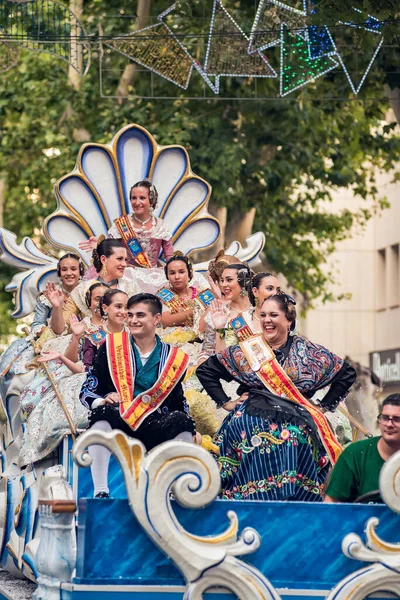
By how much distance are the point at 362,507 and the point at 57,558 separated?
126cm

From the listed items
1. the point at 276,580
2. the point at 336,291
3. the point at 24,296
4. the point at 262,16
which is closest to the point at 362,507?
the point at 276,580

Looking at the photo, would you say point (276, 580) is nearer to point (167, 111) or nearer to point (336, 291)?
point (167, 111)

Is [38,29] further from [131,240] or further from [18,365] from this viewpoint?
[18,365]

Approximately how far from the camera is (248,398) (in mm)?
7547

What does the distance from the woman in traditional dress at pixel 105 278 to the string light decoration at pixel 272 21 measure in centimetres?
249

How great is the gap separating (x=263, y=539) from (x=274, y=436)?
3.85 feet

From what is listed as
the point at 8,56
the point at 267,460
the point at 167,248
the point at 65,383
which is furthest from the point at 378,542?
the point at 8,56

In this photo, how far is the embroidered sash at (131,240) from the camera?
38.1ft

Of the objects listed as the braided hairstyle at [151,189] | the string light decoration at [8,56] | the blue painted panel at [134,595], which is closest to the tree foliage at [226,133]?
the string light decoration at [8,56]

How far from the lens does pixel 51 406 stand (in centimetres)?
906

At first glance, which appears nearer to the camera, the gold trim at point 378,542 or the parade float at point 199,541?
the parade float at point 199,541

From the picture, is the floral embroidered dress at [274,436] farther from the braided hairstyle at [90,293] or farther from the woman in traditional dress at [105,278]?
the woman in traditional dress at [105,278]

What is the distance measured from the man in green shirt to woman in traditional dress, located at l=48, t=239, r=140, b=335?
153 inches

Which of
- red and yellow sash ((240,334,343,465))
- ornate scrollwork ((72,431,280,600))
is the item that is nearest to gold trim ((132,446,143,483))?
ornate scrollwork ((72,431,280,600))
